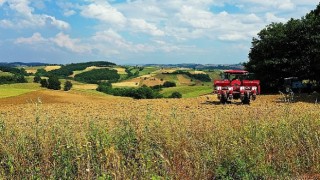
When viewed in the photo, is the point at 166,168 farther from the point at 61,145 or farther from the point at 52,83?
the point at 52,83

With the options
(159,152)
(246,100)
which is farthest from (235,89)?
(159,152)

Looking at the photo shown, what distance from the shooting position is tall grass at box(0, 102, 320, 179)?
5.98 meters

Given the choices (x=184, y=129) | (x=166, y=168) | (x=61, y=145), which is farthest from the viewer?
(x=184, y=129)

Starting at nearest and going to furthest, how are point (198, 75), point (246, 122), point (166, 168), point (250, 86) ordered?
point (166, 168), point (246, 122), point (250, 86), point (198, 75)

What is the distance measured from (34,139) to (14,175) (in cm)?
104

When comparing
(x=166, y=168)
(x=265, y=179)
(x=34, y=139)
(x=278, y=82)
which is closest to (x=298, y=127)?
(x=265, y=179)

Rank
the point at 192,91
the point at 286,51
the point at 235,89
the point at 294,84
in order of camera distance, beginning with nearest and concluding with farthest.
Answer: the point at 235,89 < the point at 294,84 < the point at 286,51 < the point at 192,91

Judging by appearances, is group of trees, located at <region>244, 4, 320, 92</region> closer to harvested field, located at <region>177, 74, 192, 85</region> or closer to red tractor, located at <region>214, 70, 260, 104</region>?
red tractor, located at <region>214, 70, 260, 104</region>

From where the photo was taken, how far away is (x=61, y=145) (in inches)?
258

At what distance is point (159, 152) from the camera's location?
6.13 metres

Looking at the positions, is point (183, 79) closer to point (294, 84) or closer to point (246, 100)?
point (294, 84)

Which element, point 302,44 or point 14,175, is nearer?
point 14,175

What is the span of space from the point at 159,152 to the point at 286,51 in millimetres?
27269

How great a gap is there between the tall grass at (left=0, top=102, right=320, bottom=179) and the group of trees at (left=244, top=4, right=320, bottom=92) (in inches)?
838
